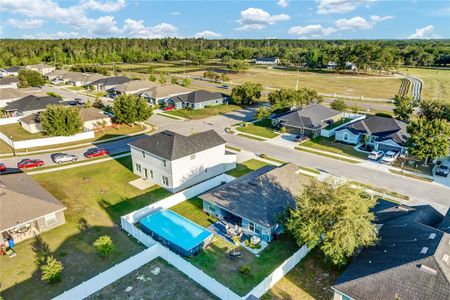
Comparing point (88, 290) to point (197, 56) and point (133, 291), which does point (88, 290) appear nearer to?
point (133, 291)

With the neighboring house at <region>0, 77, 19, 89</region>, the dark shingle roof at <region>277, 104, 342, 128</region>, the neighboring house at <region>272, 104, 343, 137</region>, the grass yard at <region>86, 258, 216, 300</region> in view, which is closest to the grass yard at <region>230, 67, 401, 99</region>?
the neighboring house at <region>272, 104, 343, 137</region>

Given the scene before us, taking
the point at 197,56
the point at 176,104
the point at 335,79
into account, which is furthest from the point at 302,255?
the point at 197,56

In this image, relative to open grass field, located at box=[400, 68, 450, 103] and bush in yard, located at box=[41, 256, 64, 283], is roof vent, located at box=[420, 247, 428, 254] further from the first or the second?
open grass field, located at box=[400, 68, 450, 103]

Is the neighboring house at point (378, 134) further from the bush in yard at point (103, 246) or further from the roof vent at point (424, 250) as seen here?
the bush in yard at point (103, 246)

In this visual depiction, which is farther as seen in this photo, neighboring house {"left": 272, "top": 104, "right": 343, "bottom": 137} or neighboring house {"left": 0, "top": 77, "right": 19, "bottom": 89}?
neighboring house {"left": 0, "top": 77, "right": 19, "bottom": 89}

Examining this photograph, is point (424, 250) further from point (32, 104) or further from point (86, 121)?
point (32, 104)

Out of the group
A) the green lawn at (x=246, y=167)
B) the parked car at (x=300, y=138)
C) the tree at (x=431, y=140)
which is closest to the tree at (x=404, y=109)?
the tree at (x=431, y=140)

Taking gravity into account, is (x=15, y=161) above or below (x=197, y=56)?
below
